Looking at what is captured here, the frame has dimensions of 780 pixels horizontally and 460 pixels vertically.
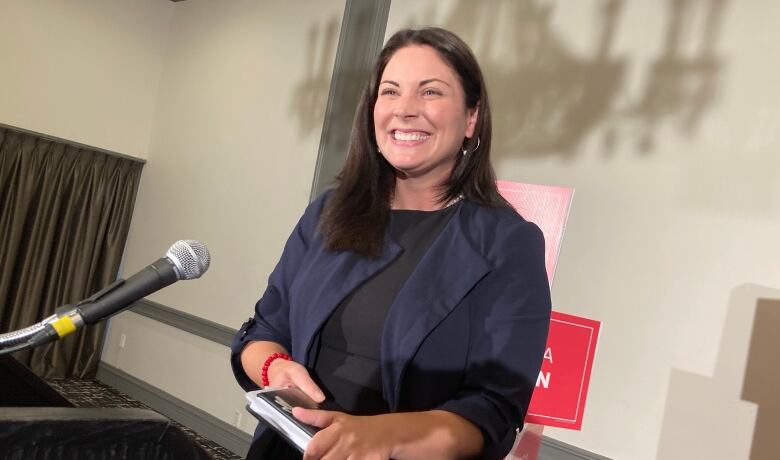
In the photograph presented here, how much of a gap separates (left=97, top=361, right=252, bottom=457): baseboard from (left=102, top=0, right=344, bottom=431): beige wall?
0.19 feet

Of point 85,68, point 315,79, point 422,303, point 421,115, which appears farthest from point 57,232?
point 422,303

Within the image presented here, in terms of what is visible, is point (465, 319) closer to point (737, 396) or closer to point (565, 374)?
point (565, 374)

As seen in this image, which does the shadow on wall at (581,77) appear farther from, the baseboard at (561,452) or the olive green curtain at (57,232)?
the olive green curtain at (57,232)

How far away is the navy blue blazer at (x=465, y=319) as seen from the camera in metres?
1.13

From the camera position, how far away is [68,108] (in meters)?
5.84

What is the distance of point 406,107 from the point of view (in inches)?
52.6

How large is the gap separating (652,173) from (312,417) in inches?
108

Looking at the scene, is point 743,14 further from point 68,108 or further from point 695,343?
point 68,108

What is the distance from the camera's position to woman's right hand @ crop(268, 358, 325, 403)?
108cm

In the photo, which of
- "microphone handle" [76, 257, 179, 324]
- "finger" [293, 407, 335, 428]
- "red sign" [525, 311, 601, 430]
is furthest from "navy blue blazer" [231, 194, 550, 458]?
"red sign" [525, 311, 601, 430]

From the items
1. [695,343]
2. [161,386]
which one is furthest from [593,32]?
[161,386]

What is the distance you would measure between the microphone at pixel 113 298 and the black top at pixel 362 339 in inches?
13.8

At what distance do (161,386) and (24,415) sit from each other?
210 inches

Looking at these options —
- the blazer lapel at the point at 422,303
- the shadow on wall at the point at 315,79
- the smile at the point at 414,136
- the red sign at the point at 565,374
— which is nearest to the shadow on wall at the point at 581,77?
the shadow on wall at the point at 315,79
